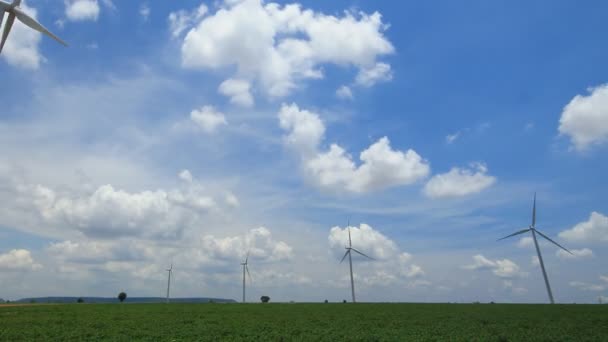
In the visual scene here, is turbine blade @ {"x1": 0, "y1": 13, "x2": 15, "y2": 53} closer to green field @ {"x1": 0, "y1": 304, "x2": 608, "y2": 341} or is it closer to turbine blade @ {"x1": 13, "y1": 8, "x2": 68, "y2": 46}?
turbine blade @ {"x1": 13, "y1": 8, "x2": 68, "y2": 46}

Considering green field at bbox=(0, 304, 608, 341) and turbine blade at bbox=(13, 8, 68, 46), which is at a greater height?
turbine blade at bbox=(13, 8, 68, 46)

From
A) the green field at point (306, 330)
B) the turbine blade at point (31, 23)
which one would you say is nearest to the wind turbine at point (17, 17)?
the turbine blade at point (31, 23)

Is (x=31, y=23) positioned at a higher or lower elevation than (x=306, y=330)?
higher

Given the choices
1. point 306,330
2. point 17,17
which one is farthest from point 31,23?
point 306,330

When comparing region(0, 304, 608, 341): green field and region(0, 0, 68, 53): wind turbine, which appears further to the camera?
region(0, 0, 68, 53): wind turbine

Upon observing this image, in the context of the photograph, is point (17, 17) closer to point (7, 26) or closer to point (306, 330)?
point (7, 26)

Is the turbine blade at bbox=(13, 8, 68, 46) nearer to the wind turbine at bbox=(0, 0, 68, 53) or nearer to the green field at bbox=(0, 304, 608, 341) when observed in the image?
the wind turbine at bbox=(0, 0, 68, 53)

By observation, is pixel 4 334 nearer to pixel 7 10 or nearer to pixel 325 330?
pixel 325 330

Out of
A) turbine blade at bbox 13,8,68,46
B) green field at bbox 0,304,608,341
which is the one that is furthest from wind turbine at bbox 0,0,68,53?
green field at bbox 0,304,608,341

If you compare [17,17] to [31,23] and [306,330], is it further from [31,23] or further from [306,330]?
[306,330]

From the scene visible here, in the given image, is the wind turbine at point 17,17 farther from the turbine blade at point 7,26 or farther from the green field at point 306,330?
the green field at point 306,330

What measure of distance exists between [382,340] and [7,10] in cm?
5638

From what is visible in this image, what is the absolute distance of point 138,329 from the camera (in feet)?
161

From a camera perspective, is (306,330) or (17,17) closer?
(306,330)
